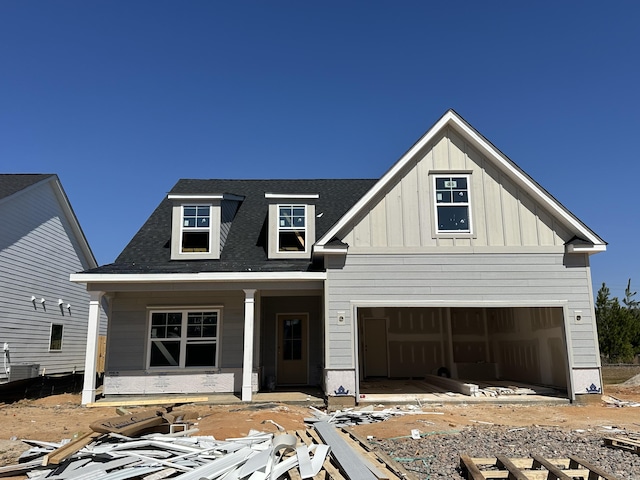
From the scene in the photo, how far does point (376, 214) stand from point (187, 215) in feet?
18.7

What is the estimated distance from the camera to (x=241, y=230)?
52.1 ft

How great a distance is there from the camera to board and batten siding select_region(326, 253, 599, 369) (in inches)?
473

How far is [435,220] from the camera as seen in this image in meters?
12.4

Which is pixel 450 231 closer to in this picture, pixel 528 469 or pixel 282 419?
pixel 282 419

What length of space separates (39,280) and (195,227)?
25.1ft

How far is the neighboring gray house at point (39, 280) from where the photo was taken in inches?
629

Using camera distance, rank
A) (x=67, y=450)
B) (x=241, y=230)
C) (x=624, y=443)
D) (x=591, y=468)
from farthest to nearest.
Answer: (x=241, y=230) < (x=624, y=443) < (x=67, y=450) < (x=591, y=468)

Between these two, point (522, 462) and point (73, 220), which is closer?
point (522, 462)

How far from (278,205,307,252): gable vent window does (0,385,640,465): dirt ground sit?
4.68 metres

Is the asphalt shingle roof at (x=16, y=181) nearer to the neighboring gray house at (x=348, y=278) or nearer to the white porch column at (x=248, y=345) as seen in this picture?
the neighboring gray house at (x=348, y=278)

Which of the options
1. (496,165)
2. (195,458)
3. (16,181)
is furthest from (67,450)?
(16,181)

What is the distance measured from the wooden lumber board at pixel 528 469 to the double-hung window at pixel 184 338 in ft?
29.4

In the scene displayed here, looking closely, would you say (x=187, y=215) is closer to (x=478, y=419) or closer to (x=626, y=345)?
(x=478, y=419)

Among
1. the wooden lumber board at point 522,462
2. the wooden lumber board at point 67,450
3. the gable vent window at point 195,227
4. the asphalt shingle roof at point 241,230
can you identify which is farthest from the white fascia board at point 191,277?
the wooden lumber board at point 522,462
